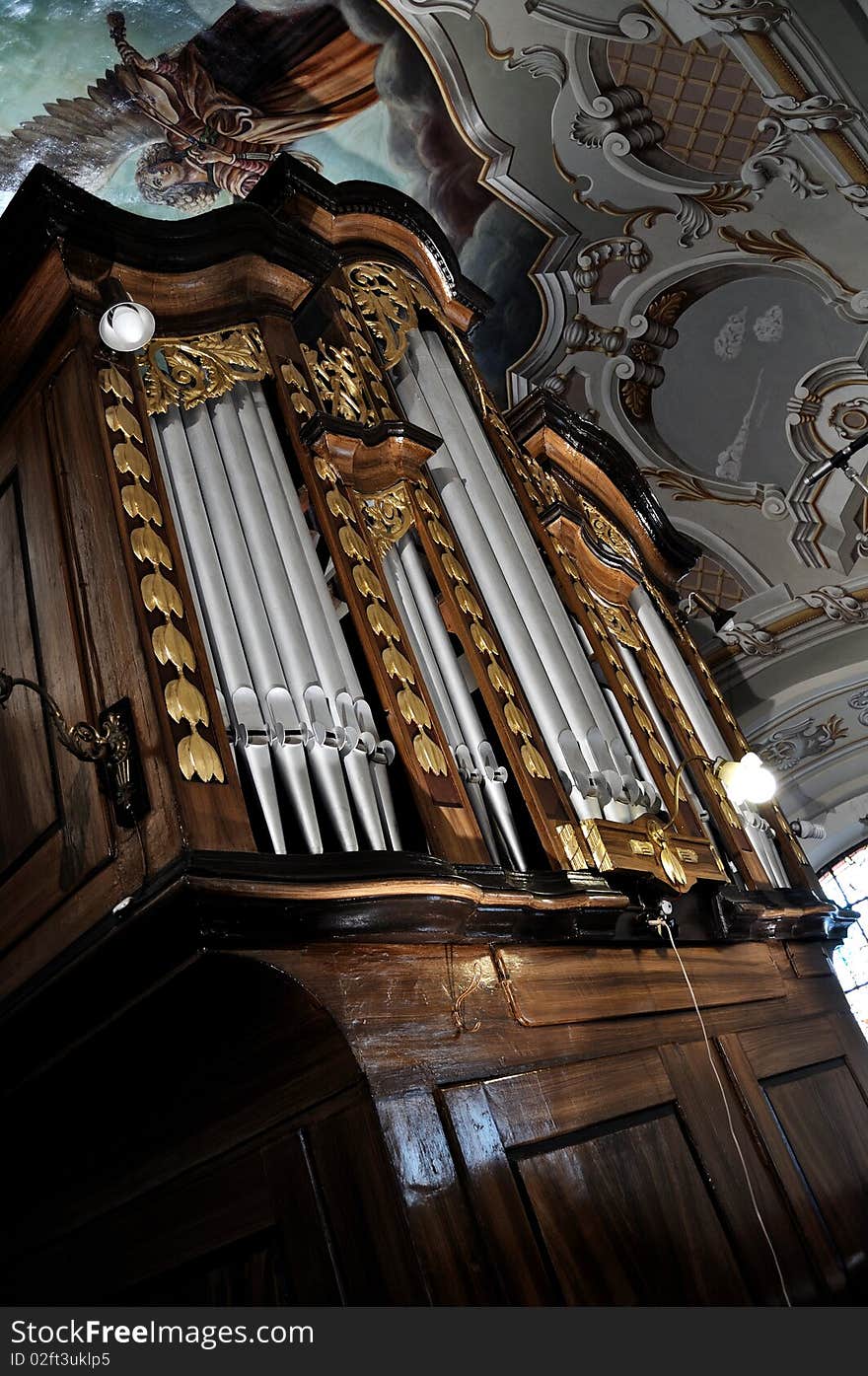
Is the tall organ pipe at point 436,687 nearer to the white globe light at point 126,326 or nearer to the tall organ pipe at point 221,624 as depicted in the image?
the tall organ pipe at point 221,624

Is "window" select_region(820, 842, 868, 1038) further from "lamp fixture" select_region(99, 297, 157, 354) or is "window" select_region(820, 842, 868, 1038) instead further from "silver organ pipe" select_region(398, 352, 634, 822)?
"lamp fixture" select_region(99, 297, 157, 354)

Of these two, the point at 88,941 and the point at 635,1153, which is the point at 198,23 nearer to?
the point at 88,941

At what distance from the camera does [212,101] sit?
19.8 feet

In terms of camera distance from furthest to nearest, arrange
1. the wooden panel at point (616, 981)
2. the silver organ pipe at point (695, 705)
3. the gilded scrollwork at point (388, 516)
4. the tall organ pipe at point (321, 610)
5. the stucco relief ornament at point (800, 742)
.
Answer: the stucco relief ornament at point (800, 742) → the silver organ pipe at point (695, 705) → the gilded scrollwork at point (388, 516) → the wooden panel at point (616, 981) → the tall organ pipe at point (321, 610)

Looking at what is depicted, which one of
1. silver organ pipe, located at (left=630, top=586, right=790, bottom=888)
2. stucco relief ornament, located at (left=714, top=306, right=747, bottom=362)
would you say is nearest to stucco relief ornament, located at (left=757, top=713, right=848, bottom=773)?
stucco relief ornament, located at (left=714, top=306, right=747, bottom=362)

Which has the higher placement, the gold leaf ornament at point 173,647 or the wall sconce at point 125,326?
the wall sconce at point 125,326

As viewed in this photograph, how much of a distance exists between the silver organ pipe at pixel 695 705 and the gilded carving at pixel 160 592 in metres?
2.93

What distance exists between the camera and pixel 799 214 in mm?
7070

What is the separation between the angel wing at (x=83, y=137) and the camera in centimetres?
572

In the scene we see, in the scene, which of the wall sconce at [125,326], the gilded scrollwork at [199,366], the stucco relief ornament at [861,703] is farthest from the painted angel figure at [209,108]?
the stucco relief ornament at [861,703]

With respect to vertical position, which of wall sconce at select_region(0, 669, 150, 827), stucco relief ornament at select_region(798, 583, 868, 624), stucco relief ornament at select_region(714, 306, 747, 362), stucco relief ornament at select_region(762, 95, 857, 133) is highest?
stucco relief ornament at select_region(714, 306, 747, 362)

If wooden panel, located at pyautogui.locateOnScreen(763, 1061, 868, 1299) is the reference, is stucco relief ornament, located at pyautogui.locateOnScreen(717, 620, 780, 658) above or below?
above

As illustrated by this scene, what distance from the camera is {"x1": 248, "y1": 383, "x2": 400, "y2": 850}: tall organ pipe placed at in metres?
2.96

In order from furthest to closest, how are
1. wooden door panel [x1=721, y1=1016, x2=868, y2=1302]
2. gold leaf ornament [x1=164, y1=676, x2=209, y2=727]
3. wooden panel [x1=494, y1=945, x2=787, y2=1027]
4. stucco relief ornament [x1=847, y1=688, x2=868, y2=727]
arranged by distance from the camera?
stucco relief ornament [x1=847, y1=688, x2=868, y2=727], wooden door panel [x1=721, y1=1016, x2=868, y2=1302], wooden panel [x1=494, y1=945, x2=787, y2=1027], gold leaf ornament [x1=164, y1=676, x2=209, y2=727]
